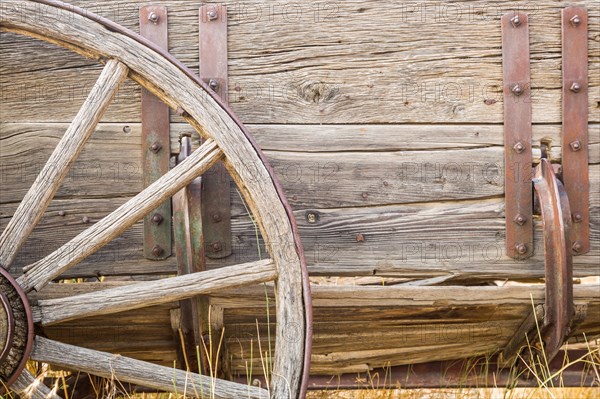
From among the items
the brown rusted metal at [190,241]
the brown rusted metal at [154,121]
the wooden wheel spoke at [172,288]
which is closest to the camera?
the wooden wheel spoke at [172,288]

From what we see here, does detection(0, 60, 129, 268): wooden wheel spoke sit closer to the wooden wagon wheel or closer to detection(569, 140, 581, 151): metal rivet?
the wooden wagon wheel

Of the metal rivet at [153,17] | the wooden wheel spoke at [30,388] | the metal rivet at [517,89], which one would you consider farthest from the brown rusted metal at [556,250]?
the wooden wheel spoke at [30,388]

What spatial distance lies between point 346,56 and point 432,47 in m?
0.29

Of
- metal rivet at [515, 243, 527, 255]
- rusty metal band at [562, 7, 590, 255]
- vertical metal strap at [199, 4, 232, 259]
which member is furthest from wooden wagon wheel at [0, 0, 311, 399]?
rusty metal band at [562, 7, 590, 255]

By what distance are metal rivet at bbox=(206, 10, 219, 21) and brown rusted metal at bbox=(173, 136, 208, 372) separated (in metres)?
0.40

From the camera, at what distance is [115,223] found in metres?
1.96

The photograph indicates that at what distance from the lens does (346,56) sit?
226 centimetres

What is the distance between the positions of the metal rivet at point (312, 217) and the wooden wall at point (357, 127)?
0.01 metres

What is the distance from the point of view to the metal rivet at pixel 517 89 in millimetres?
2238

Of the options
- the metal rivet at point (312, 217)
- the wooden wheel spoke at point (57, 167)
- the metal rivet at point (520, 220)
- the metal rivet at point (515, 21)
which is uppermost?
the metal rivet at point (515, 21)

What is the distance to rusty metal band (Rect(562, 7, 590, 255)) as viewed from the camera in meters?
2.25

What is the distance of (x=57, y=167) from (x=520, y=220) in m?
1.46

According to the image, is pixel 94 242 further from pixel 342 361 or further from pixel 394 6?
pixel 394 6

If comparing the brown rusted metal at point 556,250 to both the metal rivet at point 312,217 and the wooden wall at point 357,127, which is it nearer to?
the wooden wall at point 357,127
